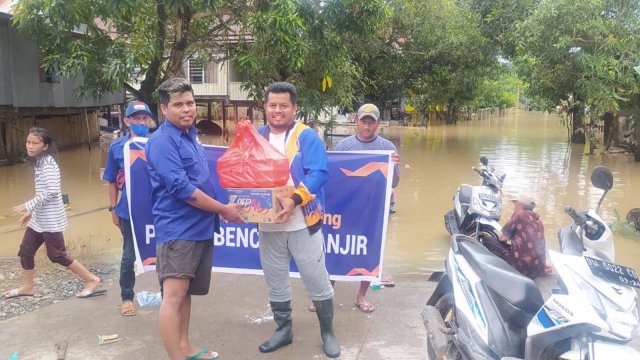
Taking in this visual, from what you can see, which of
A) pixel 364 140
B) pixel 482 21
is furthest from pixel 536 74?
→ pixel 364 140

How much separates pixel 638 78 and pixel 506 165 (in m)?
3.71

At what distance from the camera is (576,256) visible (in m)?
2.32

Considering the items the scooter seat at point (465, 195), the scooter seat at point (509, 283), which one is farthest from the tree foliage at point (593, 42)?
the scooter seat at point (509, 283)

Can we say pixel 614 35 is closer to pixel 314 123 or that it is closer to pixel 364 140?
pixel 314 123

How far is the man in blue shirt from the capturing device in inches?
111

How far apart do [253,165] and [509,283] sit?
4.76 ft

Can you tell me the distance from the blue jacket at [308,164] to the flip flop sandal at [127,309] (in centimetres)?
180

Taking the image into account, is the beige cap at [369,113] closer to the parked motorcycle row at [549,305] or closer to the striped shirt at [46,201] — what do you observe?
the parked motorcycle row at [549,305]

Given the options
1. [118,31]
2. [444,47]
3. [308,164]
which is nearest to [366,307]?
[308,164]

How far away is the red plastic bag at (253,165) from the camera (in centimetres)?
291

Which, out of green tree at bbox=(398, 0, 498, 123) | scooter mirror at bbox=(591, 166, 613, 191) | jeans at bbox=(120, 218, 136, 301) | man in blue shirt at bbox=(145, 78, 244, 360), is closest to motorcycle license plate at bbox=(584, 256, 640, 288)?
scooter mirror at bbox=(591, 166, 613, 191)

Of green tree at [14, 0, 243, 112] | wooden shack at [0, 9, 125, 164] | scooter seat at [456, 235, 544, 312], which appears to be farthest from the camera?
wooden shack at [0, 9, 125, 164]

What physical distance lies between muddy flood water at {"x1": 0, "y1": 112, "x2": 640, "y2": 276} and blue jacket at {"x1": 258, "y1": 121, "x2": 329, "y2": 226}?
2.51 meters

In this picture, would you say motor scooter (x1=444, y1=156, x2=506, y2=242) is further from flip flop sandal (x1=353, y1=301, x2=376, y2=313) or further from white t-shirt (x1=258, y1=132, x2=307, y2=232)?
white t-shirt (x1=258, y1=132, x2=307, y2=232)
